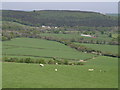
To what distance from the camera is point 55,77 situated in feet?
67.8

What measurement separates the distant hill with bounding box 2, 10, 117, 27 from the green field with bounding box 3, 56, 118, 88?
66.2m

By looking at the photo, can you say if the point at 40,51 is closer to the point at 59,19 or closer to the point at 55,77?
the point at 55,77

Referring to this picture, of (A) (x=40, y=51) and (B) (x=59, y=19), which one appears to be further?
(B) (x=59, y=19)

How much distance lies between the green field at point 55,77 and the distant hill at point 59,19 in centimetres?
6617

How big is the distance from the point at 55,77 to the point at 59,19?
7451 cm

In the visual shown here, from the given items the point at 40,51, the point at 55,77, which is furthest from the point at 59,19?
the point at 55,77

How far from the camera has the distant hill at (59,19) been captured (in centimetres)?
9150

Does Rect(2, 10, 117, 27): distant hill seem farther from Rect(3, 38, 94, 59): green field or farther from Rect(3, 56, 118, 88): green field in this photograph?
Rect(3, 56, 118, 88): green field

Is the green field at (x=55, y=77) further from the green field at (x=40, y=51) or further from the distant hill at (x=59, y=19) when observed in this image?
the distant hill at (x=59, y=19)

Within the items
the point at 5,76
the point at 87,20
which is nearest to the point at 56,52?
the point at 5,76

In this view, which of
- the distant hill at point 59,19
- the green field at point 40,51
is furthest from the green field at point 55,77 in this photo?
the distant hill at point 59,19

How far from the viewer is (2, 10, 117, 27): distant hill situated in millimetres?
91500

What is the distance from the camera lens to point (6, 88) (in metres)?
16.9

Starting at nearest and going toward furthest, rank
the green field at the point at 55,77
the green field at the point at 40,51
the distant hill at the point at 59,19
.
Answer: the green field at the point at 55,77, the green field at the point at 40,51, the distant hill at the point at 59,19
